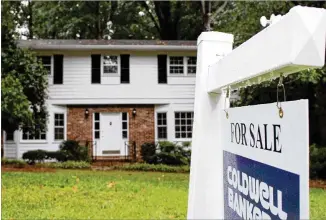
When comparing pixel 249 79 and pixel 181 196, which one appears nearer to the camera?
pixel 249 79

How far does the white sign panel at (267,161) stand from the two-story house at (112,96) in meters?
16.6

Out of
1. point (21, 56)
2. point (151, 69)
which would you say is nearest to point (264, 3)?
point (151, 69)

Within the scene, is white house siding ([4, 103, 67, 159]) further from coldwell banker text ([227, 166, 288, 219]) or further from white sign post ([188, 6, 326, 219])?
coldwell banker text ([227, 166, 288, 219])

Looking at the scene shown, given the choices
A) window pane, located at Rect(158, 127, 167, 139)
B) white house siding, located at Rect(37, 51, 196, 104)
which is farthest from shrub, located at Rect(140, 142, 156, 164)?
white house siding, located at Rect(37, 51, 196, 104)

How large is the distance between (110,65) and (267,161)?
57.6 ft

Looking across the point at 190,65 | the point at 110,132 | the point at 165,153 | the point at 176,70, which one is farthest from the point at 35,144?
the point at 190,65

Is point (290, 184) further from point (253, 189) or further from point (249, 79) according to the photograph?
point (249, 79)

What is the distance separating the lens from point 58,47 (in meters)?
17.7

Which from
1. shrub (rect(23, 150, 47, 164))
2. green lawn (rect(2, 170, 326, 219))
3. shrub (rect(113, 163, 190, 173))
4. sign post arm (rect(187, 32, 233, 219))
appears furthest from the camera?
shrub (rect(23, 150, 47, 164))

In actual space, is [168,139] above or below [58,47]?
below

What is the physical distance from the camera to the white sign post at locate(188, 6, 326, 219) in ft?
2.99

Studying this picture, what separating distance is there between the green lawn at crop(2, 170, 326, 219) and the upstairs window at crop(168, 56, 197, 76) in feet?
31.0

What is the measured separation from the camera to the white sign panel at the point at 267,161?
931 millimetres

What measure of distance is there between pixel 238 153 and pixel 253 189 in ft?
0.60
